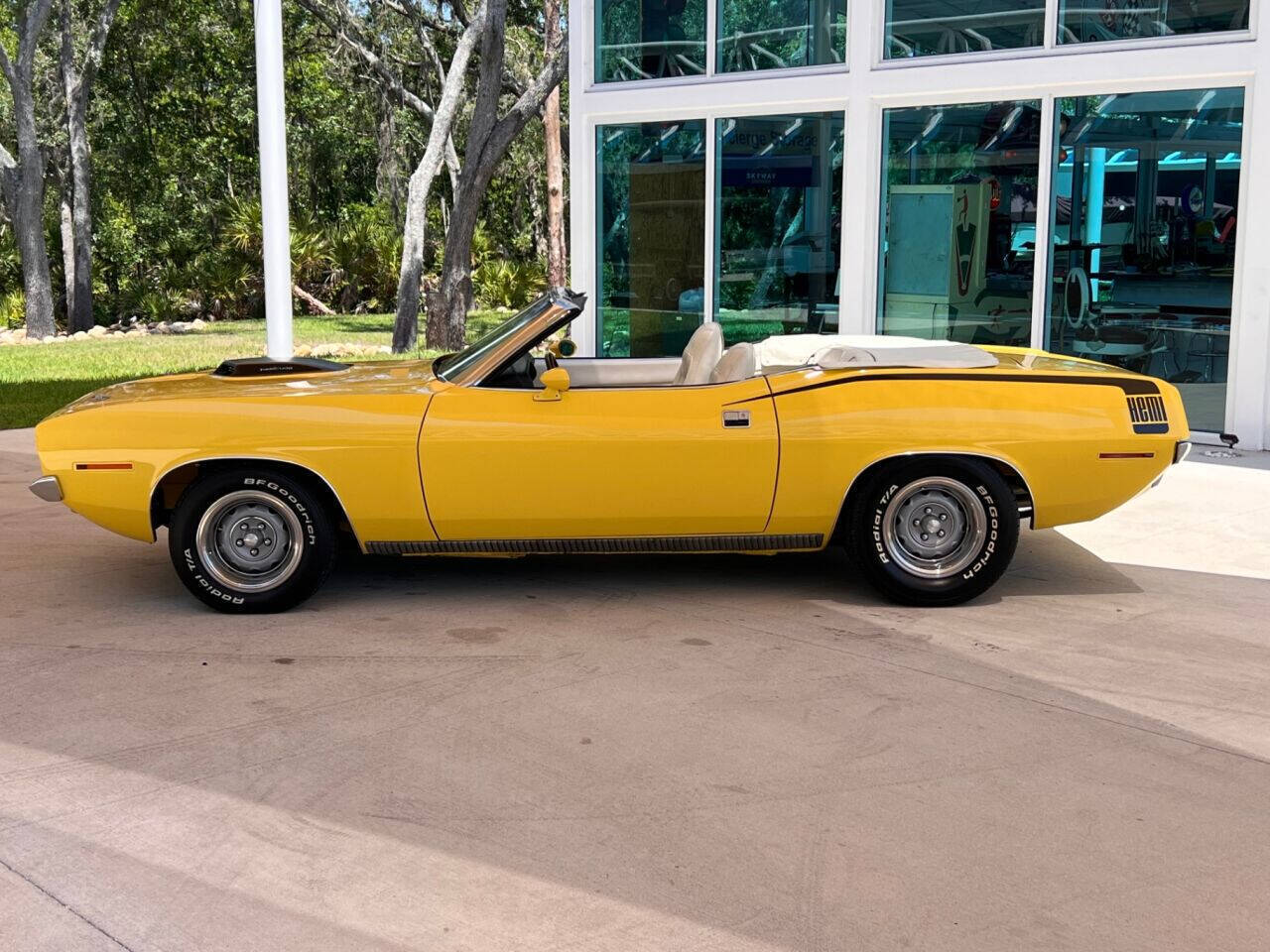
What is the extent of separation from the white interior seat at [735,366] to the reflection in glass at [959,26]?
5.75 metres

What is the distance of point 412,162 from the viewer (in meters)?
34.4

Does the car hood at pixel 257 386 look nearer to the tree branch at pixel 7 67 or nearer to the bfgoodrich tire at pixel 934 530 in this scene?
the bfgoodrich tire at pixel 934 530

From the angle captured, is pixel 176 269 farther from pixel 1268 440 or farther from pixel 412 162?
pixel 1268 440

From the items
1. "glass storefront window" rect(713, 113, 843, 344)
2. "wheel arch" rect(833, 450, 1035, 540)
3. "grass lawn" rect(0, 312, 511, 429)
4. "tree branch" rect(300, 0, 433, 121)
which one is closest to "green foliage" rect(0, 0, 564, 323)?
"grass lawn" rect(0, 312, 511, 429)

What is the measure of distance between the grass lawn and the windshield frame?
757 centimetres

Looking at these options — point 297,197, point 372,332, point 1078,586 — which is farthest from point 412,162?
point 1078,586

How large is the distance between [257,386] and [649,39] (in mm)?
7682

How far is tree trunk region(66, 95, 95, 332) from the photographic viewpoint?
2997 cm

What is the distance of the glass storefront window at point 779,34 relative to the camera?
12031 millimetres

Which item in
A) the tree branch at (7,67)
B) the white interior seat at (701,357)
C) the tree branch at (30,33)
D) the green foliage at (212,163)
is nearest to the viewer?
the white interior seat at (701,357)

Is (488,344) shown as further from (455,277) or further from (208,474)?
(455,277)

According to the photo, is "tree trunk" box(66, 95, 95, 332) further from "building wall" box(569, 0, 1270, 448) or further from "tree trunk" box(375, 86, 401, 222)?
"building wall" box(569, 0, 1270, 448)

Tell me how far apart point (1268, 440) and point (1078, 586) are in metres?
4.47

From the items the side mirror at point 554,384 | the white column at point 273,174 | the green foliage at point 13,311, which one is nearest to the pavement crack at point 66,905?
the side mirror at point 554,384
